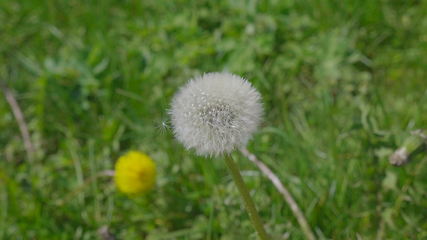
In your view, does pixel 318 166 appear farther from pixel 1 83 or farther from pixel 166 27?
pixel 1 83

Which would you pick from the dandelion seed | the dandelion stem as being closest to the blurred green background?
the dandelion stem

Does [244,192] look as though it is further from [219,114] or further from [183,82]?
[183,82]

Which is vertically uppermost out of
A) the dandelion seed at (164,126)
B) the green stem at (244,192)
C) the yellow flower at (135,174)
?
the yellow flower at (135,174)

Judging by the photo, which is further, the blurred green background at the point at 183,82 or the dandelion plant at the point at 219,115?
the blurred green background at the point at 183,82

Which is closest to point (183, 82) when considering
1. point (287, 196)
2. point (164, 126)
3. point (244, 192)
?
point (287, 196)

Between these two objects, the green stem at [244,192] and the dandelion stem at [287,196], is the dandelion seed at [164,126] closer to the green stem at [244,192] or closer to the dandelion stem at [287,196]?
the green stem at [244,192]

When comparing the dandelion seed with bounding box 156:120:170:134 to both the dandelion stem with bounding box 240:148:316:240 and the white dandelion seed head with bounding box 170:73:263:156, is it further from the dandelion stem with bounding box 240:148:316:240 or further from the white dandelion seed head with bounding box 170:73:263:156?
the dandelion stem with bounding box 240:148:316:240

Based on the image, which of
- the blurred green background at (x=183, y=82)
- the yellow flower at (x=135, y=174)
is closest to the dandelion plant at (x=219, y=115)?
the blurred green background at (x=183, y=82)
